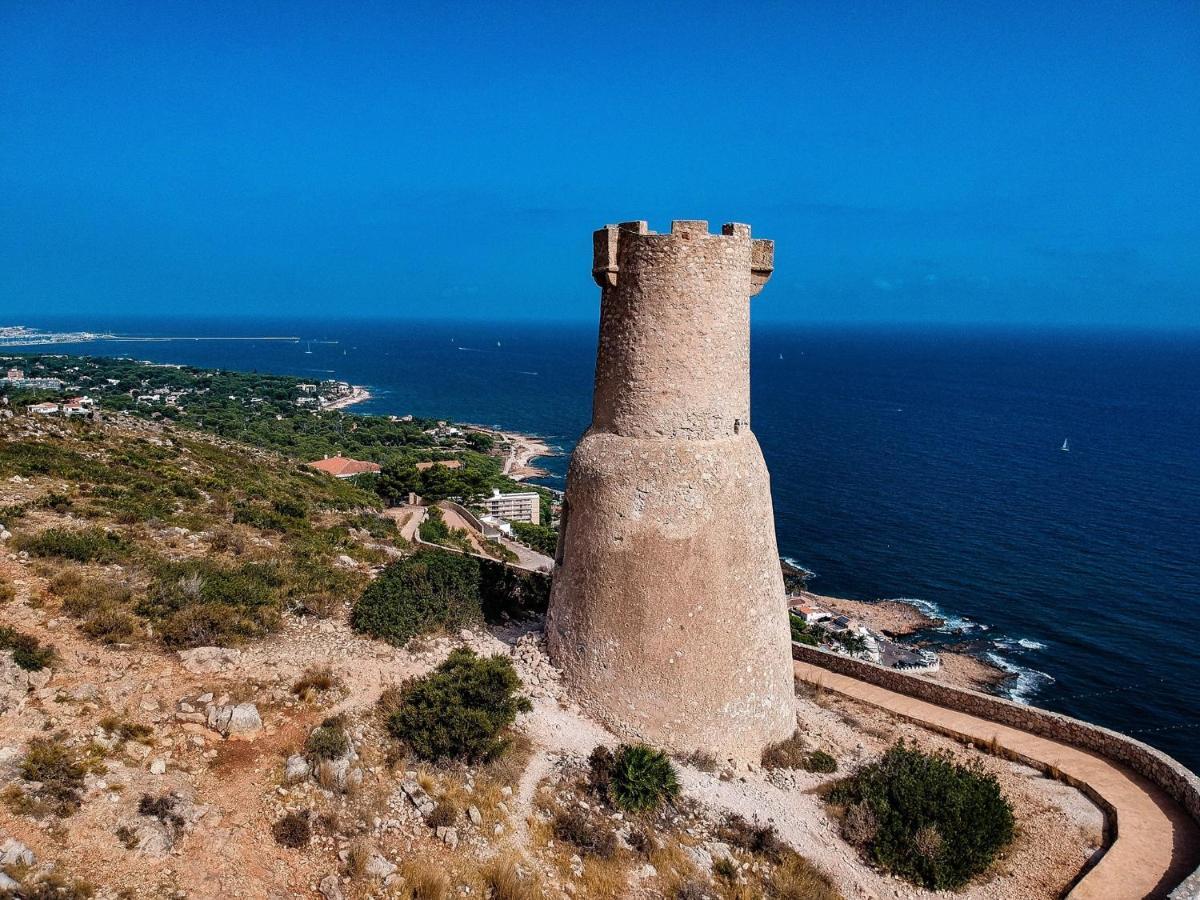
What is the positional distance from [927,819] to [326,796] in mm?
7583

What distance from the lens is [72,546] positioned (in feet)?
41.8

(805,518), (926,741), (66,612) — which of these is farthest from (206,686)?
(805,518)

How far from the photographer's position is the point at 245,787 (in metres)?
8.31

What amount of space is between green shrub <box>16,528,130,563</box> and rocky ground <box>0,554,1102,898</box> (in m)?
0.84

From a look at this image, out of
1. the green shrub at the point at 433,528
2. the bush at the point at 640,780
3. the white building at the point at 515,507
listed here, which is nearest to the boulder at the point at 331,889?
the bush at the point at 640,780

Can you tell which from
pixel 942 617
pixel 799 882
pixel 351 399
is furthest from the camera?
pixel 351 399

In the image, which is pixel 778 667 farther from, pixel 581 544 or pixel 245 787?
pixel 245 787

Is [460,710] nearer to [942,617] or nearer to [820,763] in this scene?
[820,763]

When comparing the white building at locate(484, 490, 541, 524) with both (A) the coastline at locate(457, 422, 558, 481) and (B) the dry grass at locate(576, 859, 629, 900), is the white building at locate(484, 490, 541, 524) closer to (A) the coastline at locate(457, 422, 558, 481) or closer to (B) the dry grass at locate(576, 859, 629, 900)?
(A) the coastline at locate(457, 422, 558, 481)

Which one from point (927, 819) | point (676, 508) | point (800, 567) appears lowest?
point (800, 567)

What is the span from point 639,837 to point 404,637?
5221mm

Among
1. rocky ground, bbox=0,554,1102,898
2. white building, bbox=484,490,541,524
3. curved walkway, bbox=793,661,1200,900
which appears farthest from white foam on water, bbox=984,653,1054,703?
white building, bbox=484,490,541,524

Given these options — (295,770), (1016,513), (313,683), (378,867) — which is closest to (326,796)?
(295,770)

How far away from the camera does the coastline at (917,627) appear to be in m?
33.5
